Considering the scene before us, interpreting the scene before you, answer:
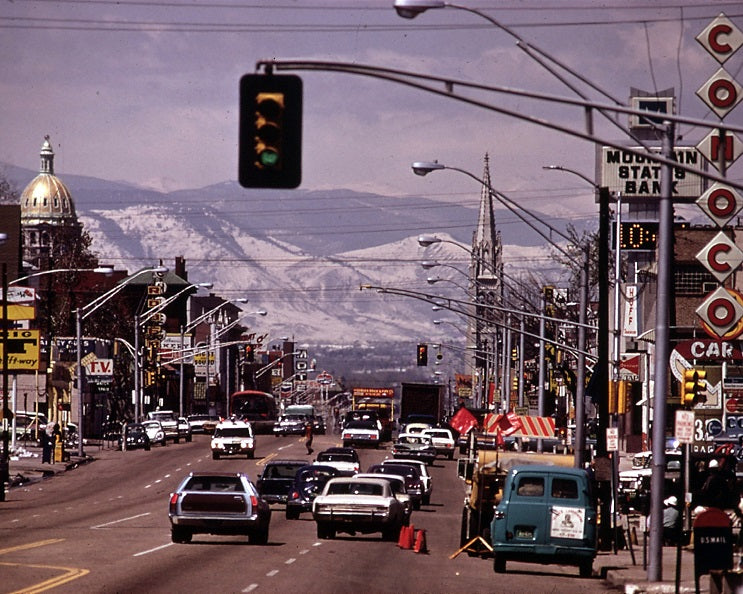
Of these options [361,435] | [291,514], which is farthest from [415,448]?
[291,514]

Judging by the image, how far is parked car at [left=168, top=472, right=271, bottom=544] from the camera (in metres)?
33.9

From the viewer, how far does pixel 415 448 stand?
255ft

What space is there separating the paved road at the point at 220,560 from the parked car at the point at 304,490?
1.65ft

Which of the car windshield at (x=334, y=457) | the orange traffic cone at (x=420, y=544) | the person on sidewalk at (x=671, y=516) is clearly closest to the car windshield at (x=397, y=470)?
the car windshield at (x=334, y=457)

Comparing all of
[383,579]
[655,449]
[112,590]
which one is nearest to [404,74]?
[112,590]

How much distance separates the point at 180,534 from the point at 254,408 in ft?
272

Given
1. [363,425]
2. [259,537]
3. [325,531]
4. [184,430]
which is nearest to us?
[259,537]

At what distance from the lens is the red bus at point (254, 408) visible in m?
117

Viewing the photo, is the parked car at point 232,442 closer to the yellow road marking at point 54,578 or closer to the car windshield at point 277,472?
the car windshield at point 277,472

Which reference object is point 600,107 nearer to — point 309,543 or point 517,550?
point 517,550

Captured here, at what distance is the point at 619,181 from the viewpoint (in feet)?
344

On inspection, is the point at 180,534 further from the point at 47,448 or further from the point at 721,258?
the point at 47,448

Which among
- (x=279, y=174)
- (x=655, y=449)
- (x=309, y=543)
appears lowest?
(x=309, y=543)

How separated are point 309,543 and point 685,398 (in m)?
8.96
